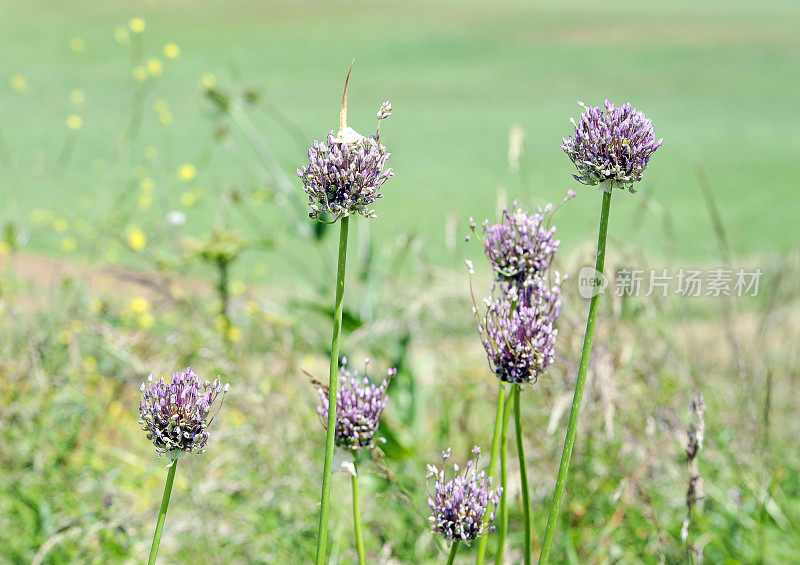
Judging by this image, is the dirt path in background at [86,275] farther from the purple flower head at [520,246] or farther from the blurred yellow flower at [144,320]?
the purple flower head at [520,246]

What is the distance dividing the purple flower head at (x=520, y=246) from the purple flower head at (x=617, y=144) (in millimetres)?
149

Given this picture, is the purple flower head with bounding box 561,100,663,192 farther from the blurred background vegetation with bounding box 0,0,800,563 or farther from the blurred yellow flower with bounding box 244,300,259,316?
the blurred yellow flower with bounding box 244,300,259,316

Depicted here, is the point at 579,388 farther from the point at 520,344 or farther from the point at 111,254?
the point at 111,254

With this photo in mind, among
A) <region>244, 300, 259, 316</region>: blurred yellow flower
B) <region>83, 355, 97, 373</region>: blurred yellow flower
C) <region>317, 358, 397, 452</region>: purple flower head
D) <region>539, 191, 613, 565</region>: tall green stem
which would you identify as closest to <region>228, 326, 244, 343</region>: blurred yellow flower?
<region>244, 300, 259, 316</region>: blurred yellow flower

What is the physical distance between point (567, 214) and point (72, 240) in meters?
4.17

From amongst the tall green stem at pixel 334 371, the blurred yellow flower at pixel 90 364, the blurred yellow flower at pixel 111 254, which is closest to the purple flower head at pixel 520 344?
the tall green stem at pixel 334 371

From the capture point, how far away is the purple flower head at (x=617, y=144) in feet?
3.87

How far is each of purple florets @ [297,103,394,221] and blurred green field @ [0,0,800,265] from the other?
7.57 ft

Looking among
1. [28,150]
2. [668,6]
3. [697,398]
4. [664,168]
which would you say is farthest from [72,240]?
[668,6]

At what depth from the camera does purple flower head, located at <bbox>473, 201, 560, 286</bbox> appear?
4.35ft

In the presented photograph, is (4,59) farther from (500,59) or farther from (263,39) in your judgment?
(500,59)

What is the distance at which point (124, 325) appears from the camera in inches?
139

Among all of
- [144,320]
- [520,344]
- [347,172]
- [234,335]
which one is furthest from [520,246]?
[144,320]

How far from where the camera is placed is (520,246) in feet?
4.36
